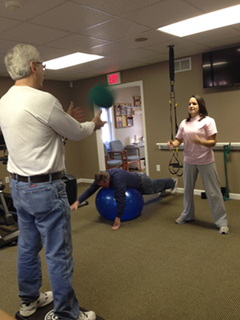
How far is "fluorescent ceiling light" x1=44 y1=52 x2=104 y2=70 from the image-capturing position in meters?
4.36

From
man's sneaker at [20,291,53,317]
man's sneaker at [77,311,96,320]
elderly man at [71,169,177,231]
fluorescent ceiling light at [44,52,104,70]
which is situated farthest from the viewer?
fluorescent ceiling light at [44,52,104,70]

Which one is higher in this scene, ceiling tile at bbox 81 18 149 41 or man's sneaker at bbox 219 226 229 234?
ceiling tile at bbox 81 18 149 41

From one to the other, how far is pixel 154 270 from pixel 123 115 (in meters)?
6.41

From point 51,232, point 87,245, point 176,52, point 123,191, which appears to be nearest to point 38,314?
point 51,232

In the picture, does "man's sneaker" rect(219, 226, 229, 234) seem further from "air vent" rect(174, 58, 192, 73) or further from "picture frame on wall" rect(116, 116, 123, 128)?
"picture frame on wall" rect(116, 116, 123, 128)

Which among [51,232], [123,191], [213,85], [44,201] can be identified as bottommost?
[123,191]

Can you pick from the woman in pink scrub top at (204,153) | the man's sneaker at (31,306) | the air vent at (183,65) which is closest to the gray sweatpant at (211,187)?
the woman in pink scrub top at (204,153)

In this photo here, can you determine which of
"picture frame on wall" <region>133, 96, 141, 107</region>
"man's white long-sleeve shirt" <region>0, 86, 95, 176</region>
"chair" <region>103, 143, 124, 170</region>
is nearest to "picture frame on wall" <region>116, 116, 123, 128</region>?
"picture frame on wall" <region>133, 96, 141, 107</region>

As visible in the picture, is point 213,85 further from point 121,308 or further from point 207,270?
point 121,308

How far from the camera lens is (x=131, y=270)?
8.66ft

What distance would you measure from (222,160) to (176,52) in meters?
1.93

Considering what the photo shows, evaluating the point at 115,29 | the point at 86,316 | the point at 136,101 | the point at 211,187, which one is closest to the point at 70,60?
the point at 115,29

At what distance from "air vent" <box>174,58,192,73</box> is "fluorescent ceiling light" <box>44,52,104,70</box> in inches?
55.5

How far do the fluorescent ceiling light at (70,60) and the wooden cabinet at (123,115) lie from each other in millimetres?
3471
